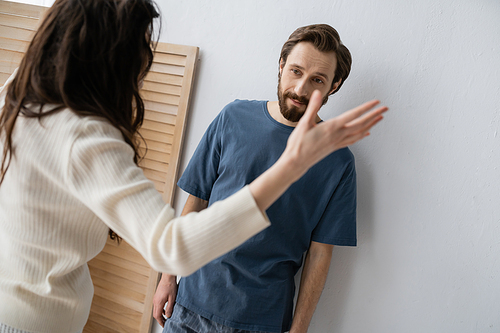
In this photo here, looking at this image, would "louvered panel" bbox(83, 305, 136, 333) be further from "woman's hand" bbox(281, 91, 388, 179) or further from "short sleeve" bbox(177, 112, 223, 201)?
"woman's hand" bbox(281, 91, 388, 179)

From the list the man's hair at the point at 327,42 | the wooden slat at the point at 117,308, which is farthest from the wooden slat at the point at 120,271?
the man's hair at the point at 327,42

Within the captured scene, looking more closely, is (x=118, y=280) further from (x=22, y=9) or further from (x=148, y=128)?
(x=22, y=9)

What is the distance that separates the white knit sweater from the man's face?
2.04 ft

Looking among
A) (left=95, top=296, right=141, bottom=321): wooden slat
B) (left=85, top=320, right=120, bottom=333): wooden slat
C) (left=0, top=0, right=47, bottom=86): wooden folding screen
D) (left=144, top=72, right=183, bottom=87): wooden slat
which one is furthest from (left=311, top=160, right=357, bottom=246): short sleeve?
(left=0, top=0, right=47, bottom=86): wooden folding screen

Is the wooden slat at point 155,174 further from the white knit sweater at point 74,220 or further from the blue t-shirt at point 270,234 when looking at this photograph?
the white knit sweater at point 74,220

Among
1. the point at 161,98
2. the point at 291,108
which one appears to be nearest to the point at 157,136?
the point at 161,98

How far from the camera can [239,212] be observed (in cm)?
63

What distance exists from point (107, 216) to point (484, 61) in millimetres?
1155

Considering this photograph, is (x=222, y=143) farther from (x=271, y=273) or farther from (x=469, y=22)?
(x=469, y=22)

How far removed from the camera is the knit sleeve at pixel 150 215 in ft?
2.03

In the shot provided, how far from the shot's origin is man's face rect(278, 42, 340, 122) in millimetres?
1177

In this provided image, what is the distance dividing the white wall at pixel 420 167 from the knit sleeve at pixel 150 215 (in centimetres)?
77

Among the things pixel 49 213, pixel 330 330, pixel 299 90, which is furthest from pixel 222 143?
pixel 330 330

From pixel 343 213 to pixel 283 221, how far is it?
0.66 feet
